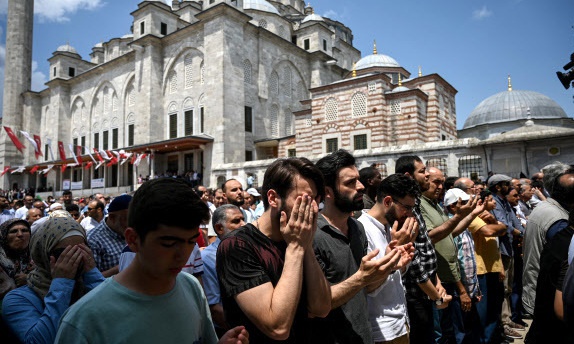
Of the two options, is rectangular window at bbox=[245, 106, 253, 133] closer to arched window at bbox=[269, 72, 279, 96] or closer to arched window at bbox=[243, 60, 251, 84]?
arched window at bbox=[243, 60, 251, 84]

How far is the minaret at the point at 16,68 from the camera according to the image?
32969 mm

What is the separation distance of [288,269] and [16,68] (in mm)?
42786

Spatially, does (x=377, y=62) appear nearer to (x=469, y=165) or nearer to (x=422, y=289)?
(x=469, y=165)

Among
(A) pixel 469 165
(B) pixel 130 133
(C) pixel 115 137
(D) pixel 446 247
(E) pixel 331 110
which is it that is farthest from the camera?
(C) pixel 115 137

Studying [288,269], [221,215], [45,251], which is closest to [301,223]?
[288,269]

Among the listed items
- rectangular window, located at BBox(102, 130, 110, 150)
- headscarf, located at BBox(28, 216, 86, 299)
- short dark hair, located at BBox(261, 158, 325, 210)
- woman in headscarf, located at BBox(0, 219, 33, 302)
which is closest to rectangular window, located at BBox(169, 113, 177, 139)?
rectangular window, located at BBox(102, 130, 110, 150)

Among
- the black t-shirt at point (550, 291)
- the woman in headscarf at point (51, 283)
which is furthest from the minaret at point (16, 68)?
the black t-shirt at point (550, 291)

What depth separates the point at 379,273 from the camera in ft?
6.42

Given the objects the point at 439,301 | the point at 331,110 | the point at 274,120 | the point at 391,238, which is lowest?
the point at 439,301

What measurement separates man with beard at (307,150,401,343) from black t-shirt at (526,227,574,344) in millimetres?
1010

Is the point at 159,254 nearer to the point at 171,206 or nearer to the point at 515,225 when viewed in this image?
the point at 171,206

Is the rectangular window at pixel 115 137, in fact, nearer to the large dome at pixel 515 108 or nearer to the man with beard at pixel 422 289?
the large dome at pixel 515 108

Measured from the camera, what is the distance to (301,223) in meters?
1.65

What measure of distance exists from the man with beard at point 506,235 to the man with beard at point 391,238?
9.34ft
